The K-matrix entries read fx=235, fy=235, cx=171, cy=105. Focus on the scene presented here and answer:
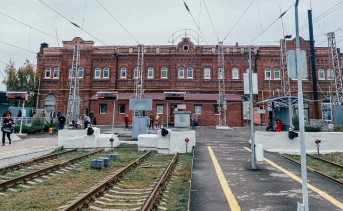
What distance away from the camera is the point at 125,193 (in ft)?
20.0

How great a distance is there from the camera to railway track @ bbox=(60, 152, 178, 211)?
16.4 feet

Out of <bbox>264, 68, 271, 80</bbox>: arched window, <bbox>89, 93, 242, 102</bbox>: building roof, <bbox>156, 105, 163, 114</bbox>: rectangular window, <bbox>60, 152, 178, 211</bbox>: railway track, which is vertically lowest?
<bbox>60, 152, 178, 211</bbox>: railway track

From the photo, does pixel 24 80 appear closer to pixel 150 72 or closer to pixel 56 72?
pixel 56 72

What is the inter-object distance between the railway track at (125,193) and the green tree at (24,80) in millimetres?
35603

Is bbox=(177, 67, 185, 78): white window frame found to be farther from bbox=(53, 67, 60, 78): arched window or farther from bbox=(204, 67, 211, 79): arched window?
bbox=(53, 67, 60, 78): arched window

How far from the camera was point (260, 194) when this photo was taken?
5.38 metres

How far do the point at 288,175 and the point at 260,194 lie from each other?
2.47m

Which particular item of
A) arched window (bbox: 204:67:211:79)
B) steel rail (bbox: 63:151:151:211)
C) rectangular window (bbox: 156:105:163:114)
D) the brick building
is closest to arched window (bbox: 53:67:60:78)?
the brick building

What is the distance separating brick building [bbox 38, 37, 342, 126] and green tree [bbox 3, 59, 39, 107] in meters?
1.82

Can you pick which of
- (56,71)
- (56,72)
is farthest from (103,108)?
(56,71)

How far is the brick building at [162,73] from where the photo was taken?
115ft

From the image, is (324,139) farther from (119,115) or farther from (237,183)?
(119,115)

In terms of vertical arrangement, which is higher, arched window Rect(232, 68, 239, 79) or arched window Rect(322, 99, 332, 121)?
arched window Rect(232, 68, 239, 79)

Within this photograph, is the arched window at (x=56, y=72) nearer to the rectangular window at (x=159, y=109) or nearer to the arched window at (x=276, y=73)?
the rectangular window at (x=159, y=109)
